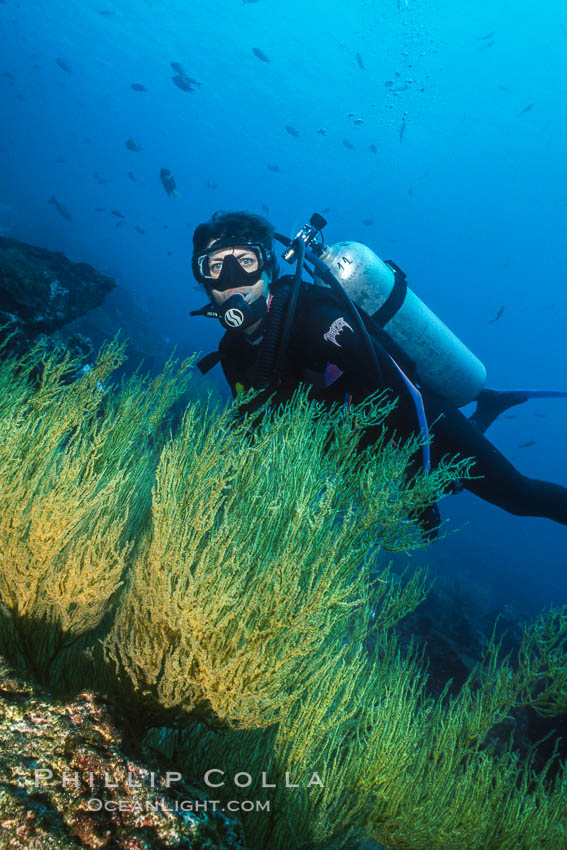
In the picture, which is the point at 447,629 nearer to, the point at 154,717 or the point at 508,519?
the point at 154,717

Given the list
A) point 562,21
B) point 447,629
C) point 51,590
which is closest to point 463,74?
point 562,21

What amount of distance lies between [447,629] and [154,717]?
9328mm

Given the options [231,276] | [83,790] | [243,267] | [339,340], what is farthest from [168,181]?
[83,790]

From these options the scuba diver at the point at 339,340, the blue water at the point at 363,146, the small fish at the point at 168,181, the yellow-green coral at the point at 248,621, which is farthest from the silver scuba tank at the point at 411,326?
the blue water at the point at 363,146

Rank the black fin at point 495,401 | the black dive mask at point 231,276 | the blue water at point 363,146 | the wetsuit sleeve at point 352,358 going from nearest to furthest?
the wetsuit sleeve at point 352,358
the black dive mask at point 231,276
the black fin at point 495,401
the blue water at point 363,146

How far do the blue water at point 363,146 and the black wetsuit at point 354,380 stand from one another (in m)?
13.2

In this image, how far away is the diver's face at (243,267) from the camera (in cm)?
409

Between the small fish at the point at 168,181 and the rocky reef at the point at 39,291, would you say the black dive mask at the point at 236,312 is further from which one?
the small fish at the point at 168,181

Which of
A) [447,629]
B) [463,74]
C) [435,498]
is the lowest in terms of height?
[447,629]

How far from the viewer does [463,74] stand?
52281 millimetres

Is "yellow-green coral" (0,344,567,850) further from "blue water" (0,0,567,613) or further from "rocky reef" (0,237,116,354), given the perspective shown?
"blue water" (0,0,567,613)

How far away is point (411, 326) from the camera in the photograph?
17.4ft

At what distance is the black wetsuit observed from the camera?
3.79 metres

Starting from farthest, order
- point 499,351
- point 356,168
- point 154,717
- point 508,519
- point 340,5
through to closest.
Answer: point 499,351, point 356,168, point 508,519, point 340,5, point 154,717
